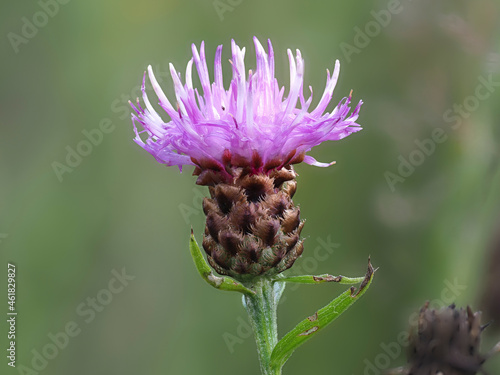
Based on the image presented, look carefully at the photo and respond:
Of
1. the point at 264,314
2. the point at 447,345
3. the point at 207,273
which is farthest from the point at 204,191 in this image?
the point at 447,345

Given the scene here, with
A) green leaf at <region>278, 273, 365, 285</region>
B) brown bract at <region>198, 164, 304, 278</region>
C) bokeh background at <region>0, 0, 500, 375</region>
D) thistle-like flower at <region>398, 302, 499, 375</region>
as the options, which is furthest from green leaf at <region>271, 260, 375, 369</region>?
bokeh background at <region>0, 0, 500, 375</region>

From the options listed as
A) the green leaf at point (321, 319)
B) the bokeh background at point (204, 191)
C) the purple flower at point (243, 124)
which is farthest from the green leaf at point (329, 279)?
the bokeh background at point (204, 191)

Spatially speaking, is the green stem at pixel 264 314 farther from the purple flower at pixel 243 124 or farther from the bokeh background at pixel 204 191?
the bokeh background at pixel 204 191

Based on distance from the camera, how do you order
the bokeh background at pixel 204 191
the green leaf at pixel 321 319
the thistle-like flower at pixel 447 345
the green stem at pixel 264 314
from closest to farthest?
1. the thistle-like flower at pixel 447 345
2. the green leaf at pixel 321 319
3. the green stem at pixel 264 314
4. the bokeh background at pixel 204 191

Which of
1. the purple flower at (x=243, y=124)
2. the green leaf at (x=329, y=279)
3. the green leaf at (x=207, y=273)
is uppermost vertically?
the purple flower at (x=243, y=124)

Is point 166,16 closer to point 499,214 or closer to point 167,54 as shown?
point 167,54

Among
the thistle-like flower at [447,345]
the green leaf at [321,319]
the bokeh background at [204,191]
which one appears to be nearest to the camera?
the thistle-like flower at [447,345]

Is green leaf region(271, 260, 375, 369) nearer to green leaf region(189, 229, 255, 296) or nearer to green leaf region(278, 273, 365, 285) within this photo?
green leaf region(278, 273, 365, 285)

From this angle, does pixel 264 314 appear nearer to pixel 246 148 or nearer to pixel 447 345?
pixel 246 148
